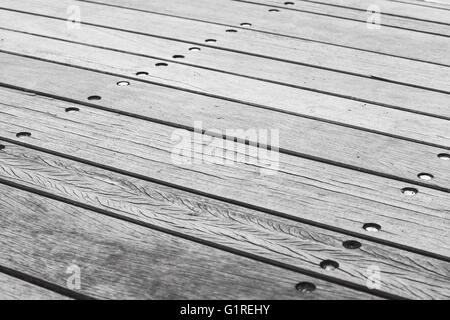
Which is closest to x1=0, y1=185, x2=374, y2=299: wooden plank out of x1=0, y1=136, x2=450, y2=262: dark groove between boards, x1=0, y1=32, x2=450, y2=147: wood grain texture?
x1=0, y1=136, x2=450, y2=262: dark groove between boards

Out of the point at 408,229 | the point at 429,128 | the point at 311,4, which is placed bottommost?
the point at 408,229

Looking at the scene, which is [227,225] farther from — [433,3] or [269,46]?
[433,3]

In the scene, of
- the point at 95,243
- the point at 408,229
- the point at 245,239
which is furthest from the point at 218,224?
the point at 408,229

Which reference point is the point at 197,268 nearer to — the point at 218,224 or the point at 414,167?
the point at 218,224

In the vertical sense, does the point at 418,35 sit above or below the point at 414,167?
above

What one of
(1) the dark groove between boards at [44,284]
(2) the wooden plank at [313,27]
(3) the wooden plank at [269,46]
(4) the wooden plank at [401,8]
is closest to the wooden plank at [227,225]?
(1) the dark groove between boards at [44,284]

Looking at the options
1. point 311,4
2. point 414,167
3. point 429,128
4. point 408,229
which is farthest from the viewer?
point 311,4
